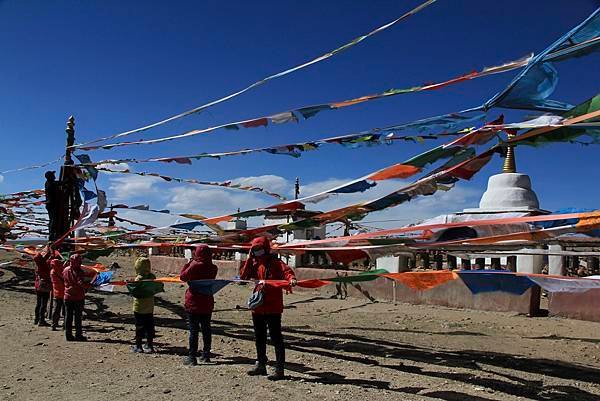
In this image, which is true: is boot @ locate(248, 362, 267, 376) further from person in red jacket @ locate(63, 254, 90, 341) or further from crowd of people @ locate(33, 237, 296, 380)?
person in red jacket @ locate(63, 254, 90, 341)

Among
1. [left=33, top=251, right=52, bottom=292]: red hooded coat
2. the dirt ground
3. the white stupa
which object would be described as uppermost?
the white stupa

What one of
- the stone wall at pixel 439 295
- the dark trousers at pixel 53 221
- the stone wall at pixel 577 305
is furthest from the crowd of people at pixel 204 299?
the stone wall at pixel 577 305

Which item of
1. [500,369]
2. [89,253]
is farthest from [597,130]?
[89,253]

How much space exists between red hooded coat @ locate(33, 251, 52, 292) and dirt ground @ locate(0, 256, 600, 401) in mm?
718

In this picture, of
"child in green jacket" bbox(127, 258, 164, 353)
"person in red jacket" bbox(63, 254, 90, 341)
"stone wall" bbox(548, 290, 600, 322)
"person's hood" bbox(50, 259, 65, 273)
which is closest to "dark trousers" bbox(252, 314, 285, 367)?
"child in green jacket" bbox(127, 258, 164, 353)

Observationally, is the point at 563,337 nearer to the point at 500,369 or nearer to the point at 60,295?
the point at 500,369

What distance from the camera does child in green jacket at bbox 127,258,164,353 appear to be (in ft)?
24.0

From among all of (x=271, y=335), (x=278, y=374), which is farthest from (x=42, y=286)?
(x=278, y=374)

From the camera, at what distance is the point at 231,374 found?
6.09 m

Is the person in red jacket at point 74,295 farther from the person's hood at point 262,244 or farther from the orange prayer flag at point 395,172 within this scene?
the orange prayer flag at point 395,172

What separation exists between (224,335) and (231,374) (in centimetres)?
270

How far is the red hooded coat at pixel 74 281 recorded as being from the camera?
8172mm

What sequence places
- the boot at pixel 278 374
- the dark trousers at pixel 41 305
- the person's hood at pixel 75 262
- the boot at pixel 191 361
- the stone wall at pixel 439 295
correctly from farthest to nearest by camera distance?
the stone wall at pixel 439 295
the dark trousers at pixel 41 305
the person's hood at pixel 75 262
the boot at pixel 191 361
the boot at pixel 278 374

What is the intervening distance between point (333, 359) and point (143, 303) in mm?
2711
